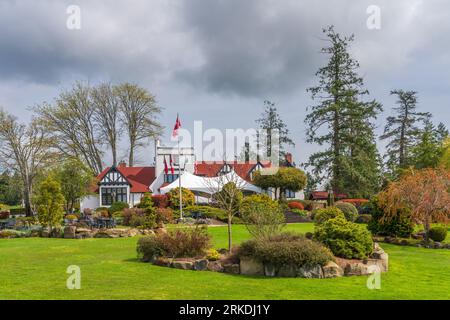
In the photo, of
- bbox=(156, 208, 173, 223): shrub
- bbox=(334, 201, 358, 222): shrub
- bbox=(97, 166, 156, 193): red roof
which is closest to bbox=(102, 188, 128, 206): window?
bbox=(97, 166, 156, 193): red roof

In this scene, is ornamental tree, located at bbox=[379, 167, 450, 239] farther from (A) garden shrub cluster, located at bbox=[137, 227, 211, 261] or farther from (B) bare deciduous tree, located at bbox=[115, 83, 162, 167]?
(B) bare deciduous tree, located at bbox=[115, 83, 162, 167]

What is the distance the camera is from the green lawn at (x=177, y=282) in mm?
9031

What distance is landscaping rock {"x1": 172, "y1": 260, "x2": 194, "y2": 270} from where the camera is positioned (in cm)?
1191

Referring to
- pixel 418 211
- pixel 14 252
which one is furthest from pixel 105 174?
pixel 418 211

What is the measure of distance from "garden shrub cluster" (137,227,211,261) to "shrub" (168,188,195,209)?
22022 mm

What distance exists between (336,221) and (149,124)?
129 ft

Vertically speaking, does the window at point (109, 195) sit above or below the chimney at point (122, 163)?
below

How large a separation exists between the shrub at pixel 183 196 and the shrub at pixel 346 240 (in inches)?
901

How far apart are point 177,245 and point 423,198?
1117 cm

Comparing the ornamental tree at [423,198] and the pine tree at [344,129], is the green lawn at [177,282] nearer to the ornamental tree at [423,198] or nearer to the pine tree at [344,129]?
the ornamental tree at [423,198]

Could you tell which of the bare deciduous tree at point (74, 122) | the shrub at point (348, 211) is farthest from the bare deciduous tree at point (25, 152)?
the shrub at point (348, 211)

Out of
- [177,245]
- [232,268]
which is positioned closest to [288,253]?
[232,268]

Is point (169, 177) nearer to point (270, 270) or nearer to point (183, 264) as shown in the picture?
point (183, 264)

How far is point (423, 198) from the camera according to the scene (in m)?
18.6
